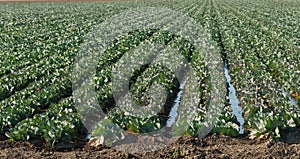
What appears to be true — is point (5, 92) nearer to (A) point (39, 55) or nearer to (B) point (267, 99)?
(A) point (39, 55)

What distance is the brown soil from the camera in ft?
23.6

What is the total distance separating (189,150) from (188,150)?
0.7 inches

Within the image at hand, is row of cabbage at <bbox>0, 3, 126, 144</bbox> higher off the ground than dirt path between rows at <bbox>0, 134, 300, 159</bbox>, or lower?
higher

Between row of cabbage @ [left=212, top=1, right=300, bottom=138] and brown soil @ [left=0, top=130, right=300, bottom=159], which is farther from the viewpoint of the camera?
row of cabbage @ [left=212, top=1, right=300, bottom=138]

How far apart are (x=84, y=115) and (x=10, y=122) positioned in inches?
56.6

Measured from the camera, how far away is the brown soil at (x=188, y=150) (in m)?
7.20

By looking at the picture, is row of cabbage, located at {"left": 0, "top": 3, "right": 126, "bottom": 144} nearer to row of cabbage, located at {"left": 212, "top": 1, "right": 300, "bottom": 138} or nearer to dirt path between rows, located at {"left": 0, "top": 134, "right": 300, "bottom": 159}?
dirt path between rows, located at {"left": 0, "top": 134, "right": 300, "bottom": 159}

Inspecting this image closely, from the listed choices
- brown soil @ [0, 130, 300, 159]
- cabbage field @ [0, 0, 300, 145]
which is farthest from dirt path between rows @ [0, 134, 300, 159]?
cabbage field @ [0, 0, 300, 145]

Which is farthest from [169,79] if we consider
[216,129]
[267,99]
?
[216,129]

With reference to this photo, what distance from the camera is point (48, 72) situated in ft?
41.5

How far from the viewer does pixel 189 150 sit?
A: 24.0ft

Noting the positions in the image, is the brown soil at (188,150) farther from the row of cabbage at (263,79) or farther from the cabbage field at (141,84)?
the row of cabbage at (263,79)

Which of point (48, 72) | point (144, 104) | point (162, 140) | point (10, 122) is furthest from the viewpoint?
point (48, 72)

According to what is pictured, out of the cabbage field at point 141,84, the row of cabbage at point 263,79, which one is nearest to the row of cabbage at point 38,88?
the cabbage field at point 141,84
